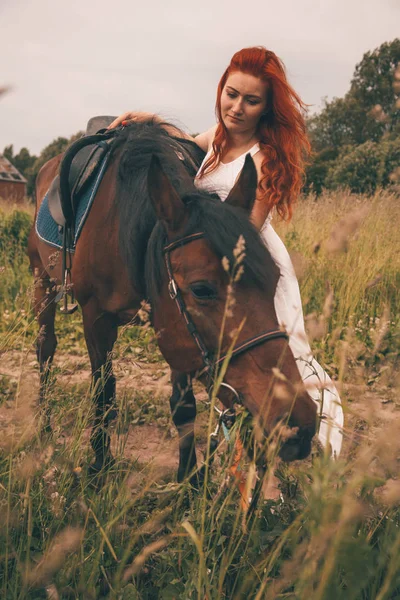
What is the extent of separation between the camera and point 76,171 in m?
2.94

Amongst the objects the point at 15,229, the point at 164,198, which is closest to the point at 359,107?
the point at 15,229

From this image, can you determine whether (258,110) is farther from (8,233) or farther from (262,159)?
(8,233)

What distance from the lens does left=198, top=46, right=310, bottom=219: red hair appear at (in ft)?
8.41

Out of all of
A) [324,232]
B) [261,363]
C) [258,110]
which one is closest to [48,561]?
[261,363]

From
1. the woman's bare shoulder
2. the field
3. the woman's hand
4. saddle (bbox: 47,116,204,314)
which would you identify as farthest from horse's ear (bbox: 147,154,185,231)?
the woman's hand

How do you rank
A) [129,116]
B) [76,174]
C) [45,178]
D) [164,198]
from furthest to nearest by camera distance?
[45,178], [129,116], [76,174], [164,198]

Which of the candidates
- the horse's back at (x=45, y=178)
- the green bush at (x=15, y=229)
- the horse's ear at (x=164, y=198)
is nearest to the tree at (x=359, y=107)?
the green bush at (x=15, y=229)

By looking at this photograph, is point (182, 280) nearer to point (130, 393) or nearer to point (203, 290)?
point (203, 290)

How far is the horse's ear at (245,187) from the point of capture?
2119mm

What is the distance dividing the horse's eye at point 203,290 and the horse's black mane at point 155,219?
0.13 m

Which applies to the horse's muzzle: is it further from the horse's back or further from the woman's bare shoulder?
the horse's back

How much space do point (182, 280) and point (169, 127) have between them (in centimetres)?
135

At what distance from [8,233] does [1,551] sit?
25.4ft

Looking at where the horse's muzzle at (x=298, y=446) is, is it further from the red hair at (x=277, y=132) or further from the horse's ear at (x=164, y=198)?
the red hair at (x=277, y=132)
